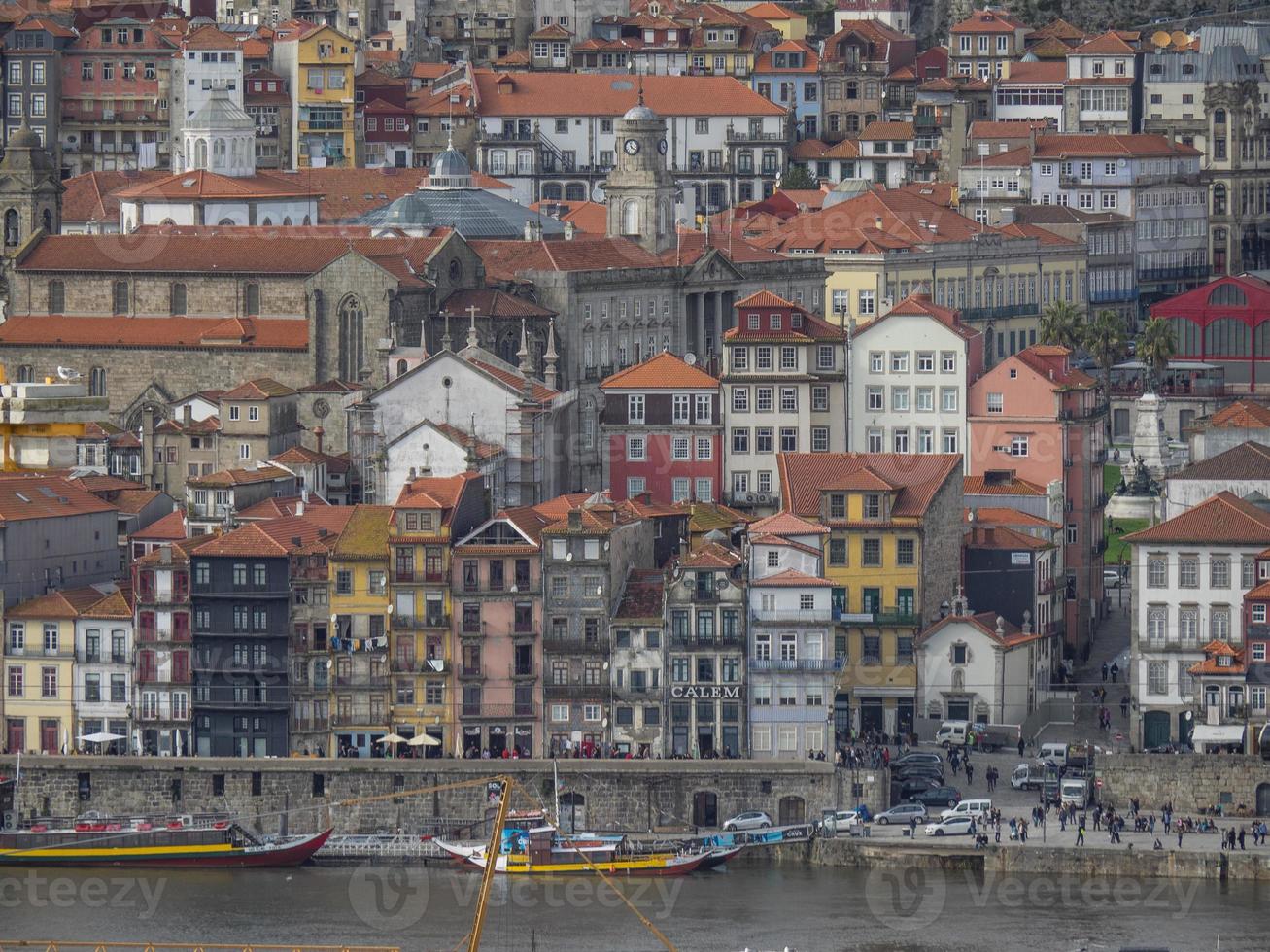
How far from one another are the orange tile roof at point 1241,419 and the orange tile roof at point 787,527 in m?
23.7

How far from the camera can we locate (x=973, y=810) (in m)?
131

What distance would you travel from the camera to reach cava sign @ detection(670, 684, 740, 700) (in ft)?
446

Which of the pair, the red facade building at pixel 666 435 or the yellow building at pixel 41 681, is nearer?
the yellow building at pixel 41 681

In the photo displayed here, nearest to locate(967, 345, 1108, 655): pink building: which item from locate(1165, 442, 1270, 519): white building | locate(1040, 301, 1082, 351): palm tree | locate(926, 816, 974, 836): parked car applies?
locate(1165, 442, 1270, 519): white building

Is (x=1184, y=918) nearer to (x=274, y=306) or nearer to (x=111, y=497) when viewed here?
(x=111, y=497)

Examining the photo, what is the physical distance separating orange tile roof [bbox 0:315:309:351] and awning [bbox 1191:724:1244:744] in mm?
44198

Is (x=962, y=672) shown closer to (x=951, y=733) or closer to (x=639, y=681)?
(x=951, y=733)

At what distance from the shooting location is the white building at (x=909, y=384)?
517ft

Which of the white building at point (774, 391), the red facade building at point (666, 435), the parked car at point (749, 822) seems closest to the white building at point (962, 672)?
the parked car at point (749, 822)

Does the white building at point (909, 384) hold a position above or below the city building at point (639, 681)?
above

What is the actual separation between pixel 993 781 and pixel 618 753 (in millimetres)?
9957

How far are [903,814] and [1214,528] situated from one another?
12.5 meters

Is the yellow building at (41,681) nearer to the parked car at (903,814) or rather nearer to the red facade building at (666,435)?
the red facade building at (666,435)

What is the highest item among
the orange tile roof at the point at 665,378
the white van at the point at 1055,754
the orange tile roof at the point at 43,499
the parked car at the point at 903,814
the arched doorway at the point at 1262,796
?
the orange tile roof at the point at 665,378
